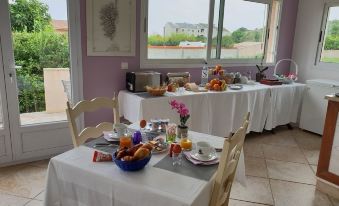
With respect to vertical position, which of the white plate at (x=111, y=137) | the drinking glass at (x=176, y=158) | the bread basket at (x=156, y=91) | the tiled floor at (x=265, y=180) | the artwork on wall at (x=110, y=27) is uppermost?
the artwork on wall at (x=110, y=27)

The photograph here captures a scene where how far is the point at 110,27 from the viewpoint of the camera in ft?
9.93

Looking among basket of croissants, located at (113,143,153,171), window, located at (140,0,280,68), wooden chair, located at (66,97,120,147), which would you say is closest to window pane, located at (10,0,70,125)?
window, located at (140,0,280,68)

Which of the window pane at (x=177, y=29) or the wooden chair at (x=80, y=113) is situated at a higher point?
the window pane at (x=177, y=29)

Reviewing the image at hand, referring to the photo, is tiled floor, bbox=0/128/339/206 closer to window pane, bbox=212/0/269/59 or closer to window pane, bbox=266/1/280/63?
window pane, bbox=212/0/269/59

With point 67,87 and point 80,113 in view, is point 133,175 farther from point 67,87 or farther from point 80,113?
point 67,87

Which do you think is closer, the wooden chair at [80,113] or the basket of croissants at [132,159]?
the basket of croissants at [132,159]

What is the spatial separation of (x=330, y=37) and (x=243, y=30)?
1.43 metres

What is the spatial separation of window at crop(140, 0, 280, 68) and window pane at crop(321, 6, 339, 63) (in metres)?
0.77

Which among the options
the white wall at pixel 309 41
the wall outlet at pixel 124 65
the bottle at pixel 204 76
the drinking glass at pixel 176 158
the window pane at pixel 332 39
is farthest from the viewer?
the white wall at pixel 309 41

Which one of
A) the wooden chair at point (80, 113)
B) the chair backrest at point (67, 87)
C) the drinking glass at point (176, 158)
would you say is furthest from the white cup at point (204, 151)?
the chair backrest at point (67, 87)

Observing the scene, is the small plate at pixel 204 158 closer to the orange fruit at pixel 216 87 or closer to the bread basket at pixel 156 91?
the bread basket at pixel 156 91

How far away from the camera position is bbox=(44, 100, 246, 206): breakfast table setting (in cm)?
114

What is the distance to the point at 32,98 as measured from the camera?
2.91 m

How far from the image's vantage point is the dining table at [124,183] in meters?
1.12
